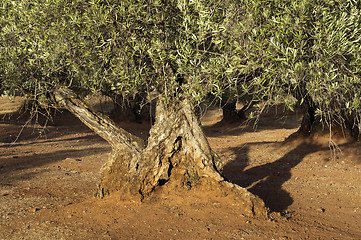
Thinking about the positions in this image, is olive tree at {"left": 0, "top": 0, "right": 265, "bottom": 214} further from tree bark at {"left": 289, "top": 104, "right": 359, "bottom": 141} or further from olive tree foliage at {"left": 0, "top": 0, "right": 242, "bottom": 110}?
tree bark at {"left": 289, "top": 104, "right": 359, "bottom": 141}

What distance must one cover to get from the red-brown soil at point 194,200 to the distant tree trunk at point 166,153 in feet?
1.08

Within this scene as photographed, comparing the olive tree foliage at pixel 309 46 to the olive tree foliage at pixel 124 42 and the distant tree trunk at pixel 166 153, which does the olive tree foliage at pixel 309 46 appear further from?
the distant tree trunk at pixel 166 153

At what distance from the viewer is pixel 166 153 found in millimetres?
8656

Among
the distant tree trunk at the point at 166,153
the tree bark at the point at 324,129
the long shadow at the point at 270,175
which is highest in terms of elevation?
the distant tree trunk at the point at 166,153

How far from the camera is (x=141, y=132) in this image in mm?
24875

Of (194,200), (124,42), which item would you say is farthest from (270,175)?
(124,42)

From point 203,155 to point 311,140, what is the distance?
30.9 feet

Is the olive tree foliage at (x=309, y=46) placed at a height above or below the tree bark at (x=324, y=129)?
above

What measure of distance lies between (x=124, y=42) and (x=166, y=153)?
2.87m

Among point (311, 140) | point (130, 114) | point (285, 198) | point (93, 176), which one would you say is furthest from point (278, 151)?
point (130, 114)

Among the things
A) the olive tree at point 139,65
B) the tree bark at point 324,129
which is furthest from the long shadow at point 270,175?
the olive tree at point 139,65

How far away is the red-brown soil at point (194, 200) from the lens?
7.44 m

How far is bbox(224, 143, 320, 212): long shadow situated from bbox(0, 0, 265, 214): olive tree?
2324mm

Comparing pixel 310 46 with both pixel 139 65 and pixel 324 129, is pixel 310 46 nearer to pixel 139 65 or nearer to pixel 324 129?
pixel 139 65
